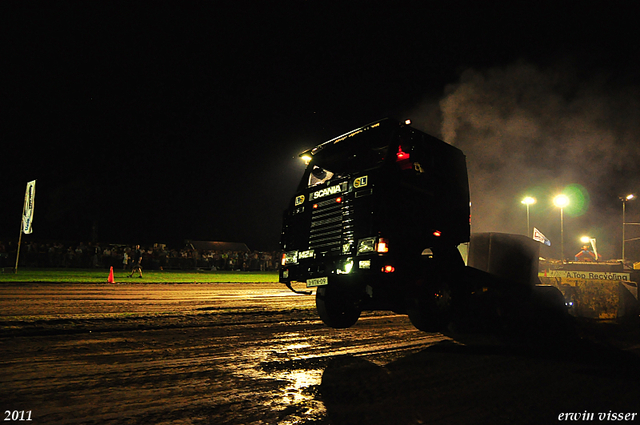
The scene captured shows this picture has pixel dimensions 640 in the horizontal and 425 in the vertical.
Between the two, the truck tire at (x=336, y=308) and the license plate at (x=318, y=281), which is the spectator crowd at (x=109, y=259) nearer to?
the truck tire at (x=336, y=308)

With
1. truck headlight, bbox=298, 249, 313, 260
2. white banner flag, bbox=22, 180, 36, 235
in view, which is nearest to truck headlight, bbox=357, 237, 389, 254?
truck headlight, bbox=298, 249, 313, 260

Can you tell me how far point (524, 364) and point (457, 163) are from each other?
4011 millimetres

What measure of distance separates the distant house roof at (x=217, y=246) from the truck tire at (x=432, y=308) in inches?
2548

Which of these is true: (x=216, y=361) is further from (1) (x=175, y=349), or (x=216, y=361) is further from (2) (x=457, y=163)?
(2) (x=457, y=163)

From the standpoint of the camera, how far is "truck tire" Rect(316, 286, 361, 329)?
7.27 metres

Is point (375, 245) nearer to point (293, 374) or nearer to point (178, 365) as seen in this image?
point (293, 374)

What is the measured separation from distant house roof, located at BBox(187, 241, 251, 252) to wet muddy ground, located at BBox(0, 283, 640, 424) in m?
63.3

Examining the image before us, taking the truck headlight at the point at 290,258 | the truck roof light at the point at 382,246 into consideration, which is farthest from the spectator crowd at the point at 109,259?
the truck roof light at the point at 382,246

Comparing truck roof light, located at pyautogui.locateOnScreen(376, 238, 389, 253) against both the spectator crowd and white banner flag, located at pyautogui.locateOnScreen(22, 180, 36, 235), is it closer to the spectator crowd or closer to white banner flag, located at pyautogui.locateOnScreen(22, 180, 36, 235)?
white banner flag, located at pyautogui.locateOnScreen(22, 180, 36, 235)

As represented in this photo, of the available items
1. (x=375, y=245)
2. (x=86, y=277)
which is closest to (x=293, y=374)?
(x=375, y=245)

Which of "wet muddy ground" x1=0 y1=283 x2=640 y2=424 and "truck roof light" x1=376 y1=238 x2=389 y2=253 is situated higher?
"truck roof light" x1=376 y1=238 x2=389 y2=253

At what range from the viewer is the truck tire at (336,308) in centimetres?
727

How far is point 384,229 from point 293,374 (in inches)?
106

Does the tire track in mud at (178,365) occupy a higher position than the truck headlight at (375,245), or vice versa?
the truck headlight at (375,245)
